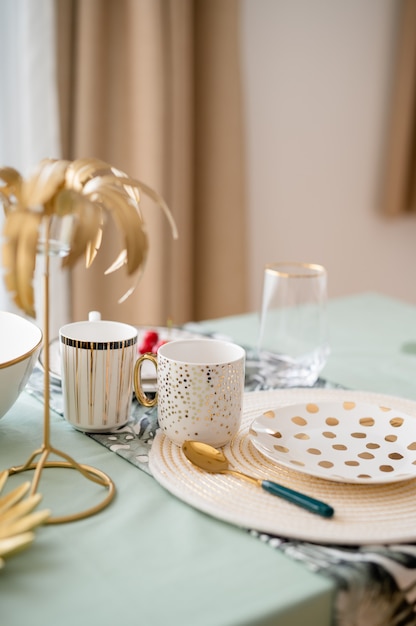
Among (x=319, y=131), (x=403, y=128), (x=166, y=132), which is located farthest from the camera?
(x=403, y=128)

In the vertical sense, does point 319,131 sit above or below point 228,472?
above


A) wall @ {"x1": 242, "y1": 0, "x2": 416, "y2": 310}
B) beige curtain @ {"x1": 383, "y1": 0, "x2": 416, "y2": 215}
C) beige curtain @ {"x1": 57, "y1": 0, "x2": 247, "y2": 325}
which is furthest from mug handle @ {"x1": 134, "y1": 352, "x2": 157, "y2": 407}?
beige curtain @ {"x1": 383, "y1": 0, "x2": 416, "y2": 215}

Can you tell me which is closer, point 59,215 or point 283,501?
point 59,215

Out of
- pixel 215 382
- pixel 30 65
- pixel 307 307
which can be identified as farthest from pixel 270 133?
pixel 215 382

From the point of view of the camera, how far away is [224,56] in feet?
7.56

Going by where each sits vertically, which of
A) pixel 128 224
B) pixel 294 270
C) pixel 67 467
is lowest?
pixel 67 467

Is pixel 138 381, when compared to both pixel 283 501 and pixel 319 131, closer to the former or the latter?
pixel 283 501

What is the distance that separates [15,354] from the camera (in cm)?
91

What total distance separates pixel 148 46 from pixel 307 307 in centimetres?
130

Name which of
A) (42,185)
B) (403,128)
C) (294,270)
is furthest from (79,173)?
(403,128)

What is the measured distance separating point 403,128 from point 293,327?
2.09m

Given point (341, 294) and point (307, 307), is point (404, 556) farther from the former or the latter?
point (341, 294)

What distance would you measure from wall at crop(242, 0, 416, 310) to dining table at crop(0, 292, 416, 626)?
6.32 ft

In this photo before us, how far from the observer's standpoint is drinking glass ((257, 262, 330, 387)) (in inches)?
41.3
